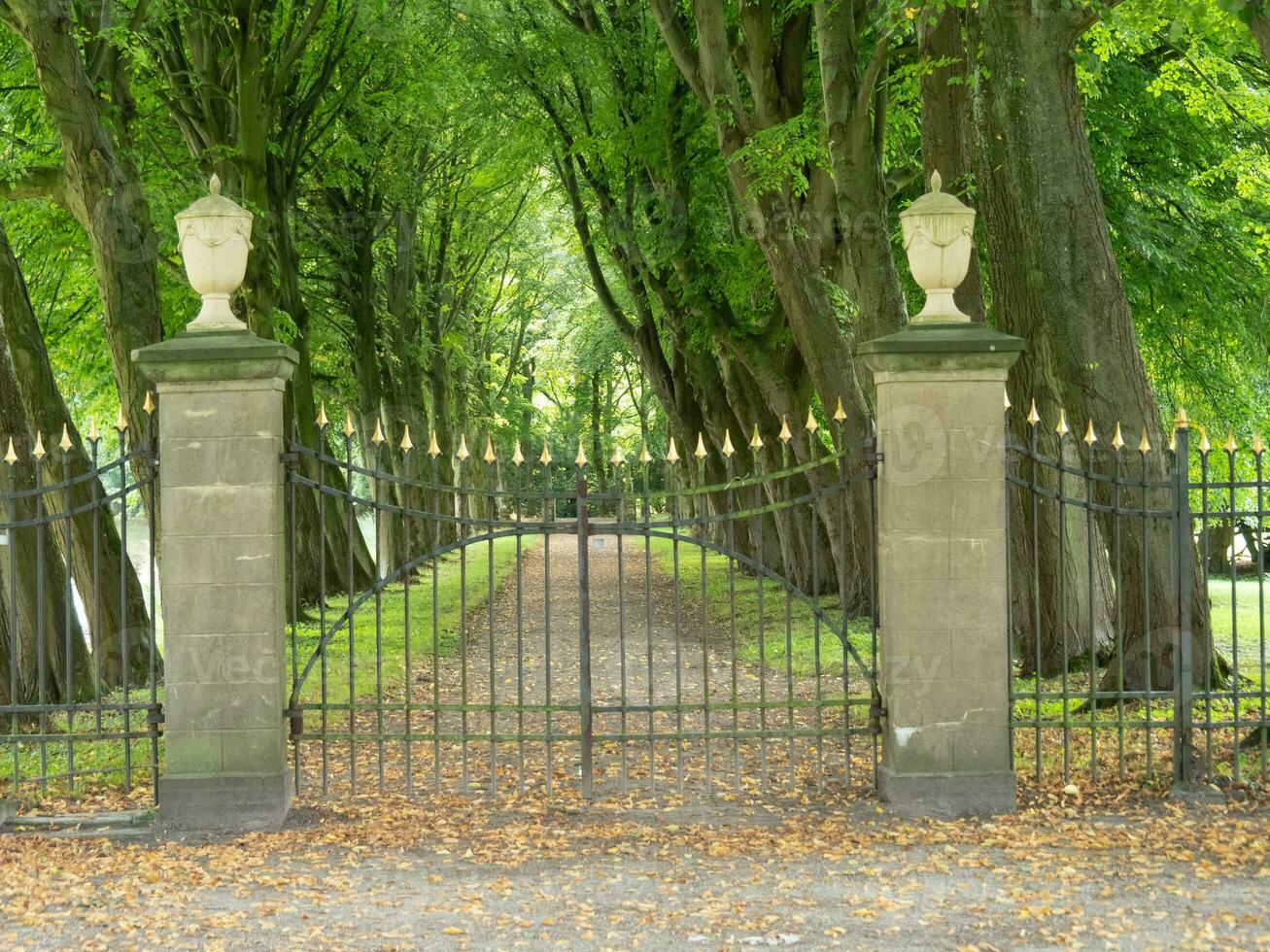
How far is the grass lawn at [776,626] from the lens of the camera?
1520cm

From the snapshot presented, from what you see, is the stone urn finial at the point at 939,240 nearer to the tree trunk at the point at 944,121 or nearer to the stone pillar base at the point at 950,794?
the stone pillar base at the point at 950,794

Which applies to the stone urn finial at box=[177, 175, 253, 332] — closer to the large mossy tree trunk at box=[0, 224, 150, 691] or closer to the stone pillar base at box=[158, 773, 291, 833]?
the stone pillar base at box=[158, 773, 291, 833]

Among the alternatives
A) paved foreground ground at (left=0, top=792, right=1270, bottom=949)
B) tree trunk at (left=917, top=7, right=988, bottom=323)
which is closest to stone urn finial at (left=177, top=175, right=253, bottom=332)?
paved foreground ground at (left=0, top=792, right=1270, bottom=949)

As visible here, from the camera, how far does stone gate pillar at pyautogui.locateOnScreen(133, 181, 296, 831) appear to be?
7.46 metres

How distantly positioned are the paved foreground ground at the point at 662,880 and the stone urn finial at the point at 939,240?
2.87m

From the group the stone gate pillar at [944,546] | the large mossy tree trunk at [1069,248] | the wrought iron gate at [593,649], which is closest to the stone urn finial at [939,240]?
the stone gate pillar at [944,546]

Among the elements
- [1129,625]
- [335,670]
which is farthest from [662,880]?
[335,670]

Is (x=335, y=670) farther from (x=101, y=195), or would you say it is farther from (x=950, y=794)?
(x=950, y=794)

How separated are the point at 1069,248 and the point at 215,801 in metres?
6.63

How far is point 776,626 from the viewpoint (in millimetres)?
18641

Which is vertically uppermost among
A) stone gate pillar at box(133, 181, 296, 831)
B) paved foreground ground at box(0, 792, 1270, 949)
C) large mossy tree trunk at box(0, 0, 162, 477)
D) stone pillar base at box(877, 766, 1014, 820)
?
large mossy tree trunk at box(0, 0, 162, 477)

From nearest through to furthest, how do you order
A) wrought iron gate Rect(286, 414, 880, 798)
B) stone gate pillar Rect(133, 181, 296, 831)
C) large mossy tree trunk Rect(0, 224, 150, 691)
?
stone gate pillar Rect(133, 181, 296, 831), wrought iron gate Rect(286, 414, 880, 798), large mossy tree trunk Rect(0, 224, 150, 691)

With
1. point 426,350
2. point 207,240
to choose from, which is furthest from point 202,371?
point 426,350

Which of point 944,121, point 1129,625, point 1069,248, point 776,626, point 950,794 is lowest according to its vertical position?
point 950,794
